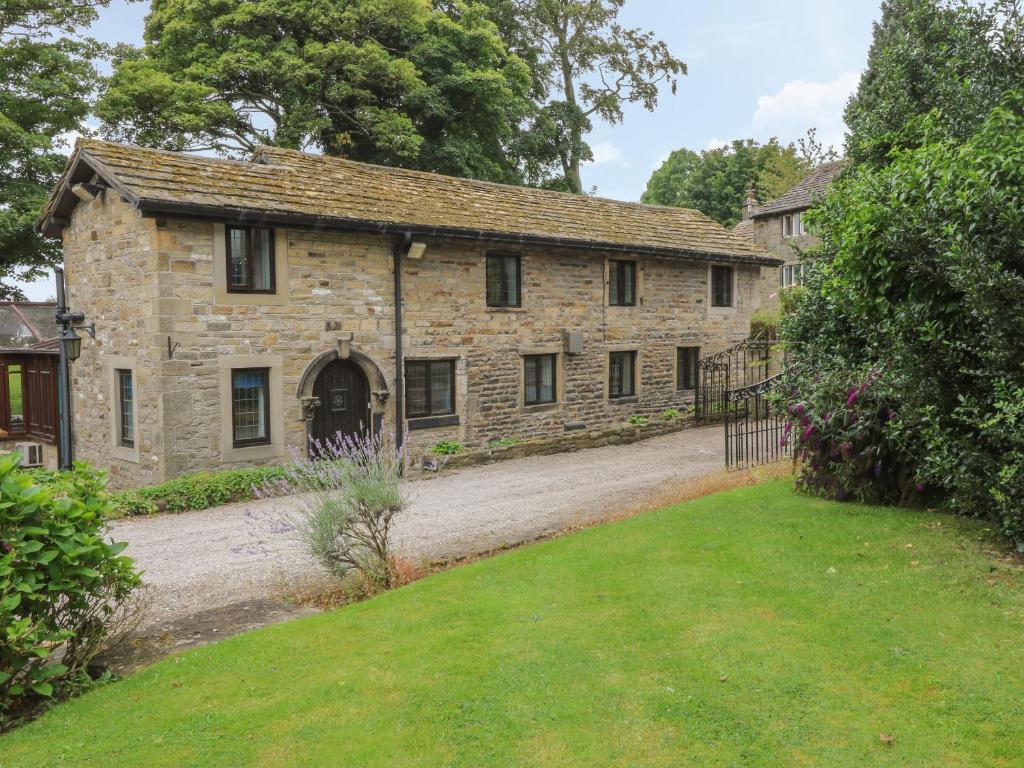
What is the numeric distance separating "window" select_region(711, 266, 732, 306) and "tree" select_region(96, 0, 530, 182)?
1021cm

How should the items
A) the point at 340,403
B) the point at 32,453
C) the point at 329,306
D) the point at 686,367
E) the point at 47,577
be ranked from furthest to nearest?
the point at 686,367 < the point at 32,453 < the point at 340,403 < the point at 329,306 < the point at 47,577

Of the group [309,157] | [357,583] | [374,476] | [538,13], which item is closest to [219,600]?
[357,583]

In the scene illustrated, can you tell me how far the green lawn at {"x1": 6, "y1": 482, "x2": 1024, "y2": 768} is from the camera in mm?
4523

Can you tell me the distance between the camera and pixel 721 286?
23.5 metres

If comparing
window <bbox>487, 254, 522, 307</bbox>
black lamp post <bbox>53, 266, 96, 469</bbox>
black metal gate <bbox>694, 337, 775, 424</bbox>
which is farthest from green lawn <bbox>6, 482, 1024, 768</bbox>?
black metal gate <bbox>694, 337, 775, 424</bbox>

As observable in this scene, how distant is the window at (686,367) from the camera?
22500 millimetres

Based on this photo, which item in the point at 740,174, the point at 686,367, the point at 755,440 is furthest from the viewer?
the point at 740,174

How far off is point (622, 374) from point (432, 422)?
21.1 ft

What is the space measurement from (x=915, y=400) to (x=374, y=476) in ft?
17.8

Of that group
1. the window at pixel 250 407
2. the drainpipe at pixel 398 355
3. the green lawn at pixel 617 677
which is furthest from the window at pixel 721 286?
the green lawn at pixel 617 677

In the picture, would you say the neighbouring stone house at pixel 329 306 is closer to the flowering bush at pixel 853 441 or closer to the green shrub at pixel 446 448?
the green shrub at pixel 446 448

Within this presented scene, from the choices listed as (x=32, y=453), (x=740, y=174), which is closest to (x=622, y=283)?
(x=32, y=453)

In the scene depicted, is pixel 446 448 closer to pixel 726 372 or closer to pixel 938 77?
pixel 726 372

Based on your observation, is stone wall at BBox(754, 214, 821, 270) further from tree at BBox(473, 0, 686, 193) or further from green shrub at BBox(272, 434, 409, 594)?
green shrub at BBox(272, 434, 409, 594)
